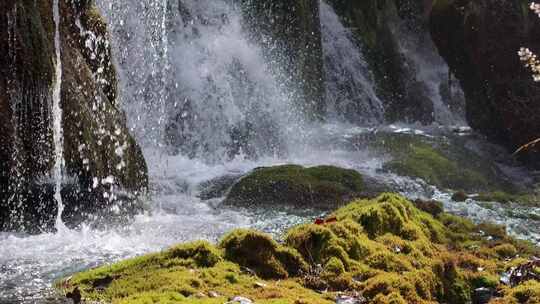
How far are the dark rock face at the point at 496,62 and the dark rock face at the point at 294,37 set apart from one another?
15.6 feet

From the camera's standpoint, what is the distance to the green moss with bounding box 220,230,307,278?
19.2 feet

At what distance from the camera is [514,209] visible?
44.9 feet

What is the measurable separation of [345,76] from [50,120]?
16.6m

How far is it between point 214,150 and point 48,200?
27.2ft

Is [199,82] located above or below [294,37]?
below

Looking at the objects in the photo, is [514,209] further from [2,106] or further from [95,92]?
[2,106]

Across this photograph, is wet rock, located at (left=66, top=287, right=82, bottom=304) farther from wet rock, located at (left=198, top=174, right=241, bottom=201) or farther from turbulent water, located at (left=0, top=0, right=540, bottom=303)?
wet rock, located at (left=198, top=174, right=241, bottom=201)

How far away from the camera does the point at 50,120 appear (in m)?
9.54

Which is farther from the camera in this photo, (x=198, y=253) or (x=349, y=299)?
(x=198, y=253)

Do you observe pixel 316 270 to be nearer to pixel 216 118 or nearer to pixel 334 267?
pixel 334 267

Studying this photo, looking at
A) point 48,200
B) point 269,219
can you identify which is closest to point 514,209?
point 269,219

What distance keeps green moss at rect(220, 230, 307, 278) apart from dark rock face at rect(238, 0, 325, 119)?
50.9 ft

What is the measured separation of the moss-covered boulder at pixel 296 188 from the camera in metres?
12.6

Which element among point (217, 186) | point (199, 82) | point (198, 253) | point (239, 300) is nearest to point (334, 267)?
point (198, 253)
